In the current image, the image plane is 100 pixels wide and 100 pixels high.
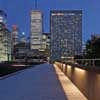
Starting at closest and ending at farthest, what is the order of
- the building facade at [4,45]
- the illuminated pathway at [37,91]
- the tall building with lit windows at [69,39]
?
the illuminated pathway at [37,91]
the tall building with lit windows at [69,39]
the building facade at [4,45]

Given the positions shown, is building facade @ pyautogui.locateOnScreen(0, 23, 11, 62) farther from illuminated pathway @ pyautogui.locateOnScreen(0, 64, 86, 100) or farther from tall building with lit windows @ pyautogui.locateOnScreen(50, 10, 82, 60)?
illuminated pathway @ pyautogui.locateOnScreen(0, 64, 86, 100)

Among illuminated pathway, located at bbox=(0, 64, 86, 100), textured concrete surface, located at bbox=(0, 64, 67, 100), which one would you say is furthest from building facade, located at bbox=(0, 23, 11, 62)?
illuminated pathway, located at bbox=(0, 64, 86, 100)

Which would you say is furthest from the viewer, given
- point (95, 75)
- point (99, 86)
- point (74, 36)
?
point (74, 36)

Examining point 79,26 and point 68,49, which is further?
point 79,26

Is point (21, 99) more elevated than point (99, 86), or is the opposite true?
point (99, 86)

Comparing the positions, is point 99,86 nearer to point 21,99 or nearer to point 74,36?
point 21,99

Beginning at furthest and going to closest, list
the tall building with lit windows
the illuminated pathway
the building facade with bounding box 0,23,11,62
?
the building facade with bounding box 0,23,11,62
the tall building with lit windows
the illuminated pathway

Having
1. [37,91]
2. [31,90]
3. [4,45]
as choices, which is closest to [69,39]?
[4,45]

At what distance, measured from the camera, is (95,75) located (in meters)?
10.6

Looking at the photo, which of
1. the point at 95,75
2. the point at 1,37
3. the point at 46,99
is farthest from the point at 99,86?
the point at 1,37

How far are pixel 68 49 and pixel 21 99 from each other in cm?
16373

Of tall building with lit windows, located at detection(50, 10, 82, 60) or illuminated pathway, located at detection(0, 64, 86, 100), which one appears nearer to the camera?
illuminated pathway, located at detection(0, 64, 86, 100)

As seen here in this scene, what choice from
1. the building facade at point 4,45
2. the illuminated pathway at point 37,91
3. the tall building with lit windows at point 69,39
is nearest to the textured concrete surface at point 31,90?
the illuminated pathway at point 37,91

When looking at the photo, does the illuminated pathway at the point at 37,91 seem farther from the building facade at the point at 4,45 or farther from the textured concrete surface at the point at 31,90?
the building facade at the point at 4,45
